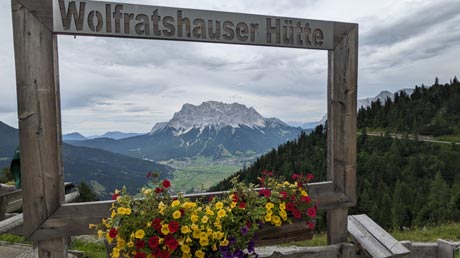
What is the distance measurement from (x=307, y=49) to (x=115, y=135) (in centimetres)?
296

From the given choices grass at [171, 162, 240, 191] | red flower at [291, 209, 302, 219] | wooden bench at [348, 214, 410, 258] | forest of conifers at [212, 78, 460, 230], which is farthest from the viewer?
forest of conifers at [212, 78, 460, 230]

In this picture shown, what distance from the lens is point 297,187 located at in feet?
10.5

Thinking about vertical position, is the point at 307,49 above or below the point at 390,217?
above

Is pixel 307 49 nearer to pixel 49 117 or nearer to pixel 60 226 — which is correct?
pixel 49 117

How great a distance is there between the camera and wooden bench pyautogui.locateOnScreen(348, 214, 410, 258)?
131 inches

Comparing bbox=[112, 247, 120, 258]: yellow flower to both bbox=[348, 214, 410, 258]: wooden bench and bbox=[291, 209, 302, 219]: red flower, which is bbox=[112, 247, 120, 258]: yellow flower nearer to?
bbox=[291, 209, 302, 219]: red flower

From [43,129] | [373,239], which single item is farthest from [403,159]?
[43,129]

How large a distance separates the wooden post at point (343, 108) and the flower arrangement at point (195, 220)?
2.72 feet

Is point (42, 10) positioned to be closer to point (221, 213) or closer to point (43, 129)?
point (43, 129)

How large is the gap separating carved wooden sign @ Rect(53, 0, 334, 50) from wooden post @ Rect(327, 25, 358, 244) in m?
0.19

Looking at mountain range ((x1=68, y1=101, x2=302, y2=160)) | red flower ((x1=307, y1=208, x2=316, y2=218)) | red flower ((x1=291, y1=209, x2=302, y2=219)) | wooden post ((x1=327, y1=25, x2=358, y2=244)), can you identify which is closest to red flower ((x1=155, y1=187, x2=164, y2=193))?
mountain range ((x1=68, y1=101, x2=302, y2=160))

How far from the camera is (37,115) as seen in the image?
2.71 meters

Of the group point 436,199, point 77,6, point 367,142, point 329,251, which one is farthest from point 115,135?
point 367,142

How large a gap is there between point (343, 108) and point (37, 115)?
3181 millimetres
